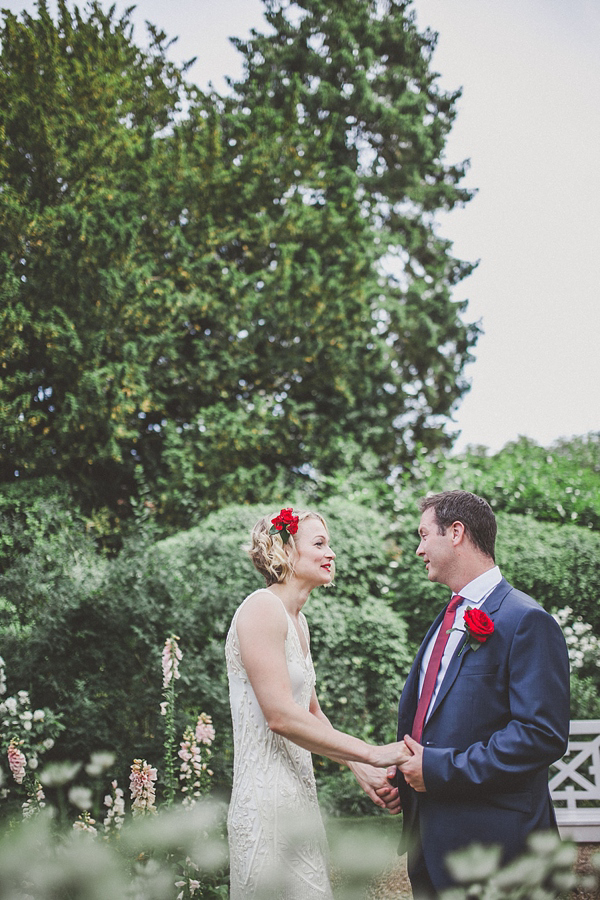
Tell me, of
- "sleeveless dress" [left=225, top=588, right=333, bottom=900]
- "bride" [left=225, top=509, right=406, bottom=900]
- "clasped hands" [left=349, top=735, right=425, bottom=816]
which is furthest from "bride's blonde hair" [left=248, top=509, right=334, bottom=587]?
"clasped hands" [left=349, top=735, right=425, bottom=816]

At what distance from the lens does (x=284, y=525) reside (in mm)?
2736

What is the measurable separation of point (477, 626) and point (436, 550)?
1.13 feet

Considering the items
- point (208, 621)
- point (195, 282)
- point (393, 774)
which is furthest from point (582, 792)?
point (195, 282)

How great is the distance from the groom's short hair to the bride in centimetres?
48

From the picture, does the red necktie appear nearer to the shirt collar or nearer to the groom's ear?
the shirt collar

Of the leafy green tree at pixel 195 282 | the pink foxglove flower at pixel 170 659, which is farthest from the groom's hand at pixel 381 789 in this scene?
the leafy green tree at pixel 195 282

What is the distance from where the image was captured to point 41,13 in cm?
1030

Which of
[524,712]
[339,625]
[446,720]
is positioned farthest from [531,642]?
[339,625]

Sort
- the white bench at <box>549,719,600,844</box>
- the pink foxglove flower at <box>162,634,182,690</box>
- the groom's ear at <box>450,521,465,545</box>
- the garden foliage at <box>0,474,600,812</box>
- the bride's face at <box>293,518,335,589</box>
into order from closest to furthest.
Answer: the groom's ear at <box>450,521,465,545</box>
the bride's face at <box>293,518,335,589</box>
the pink foxglove flower at <box>162,634,182,690</box>
the white bench at <box>549,719,600,844</box>
the garden foliage at <box>0,474,600,812</box>

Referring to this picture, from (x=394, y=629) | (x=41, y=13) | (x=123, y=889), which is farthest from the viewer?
(x=41, y=13)

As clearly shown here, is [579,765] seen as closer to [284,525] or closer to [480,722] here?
[480,722]

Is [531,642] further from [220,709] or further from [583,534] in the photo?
[583,534]

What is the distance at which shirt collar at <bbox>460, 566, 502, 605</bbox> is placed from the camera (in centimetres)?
241

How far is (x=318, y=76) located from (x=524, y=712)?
14.8 meters
